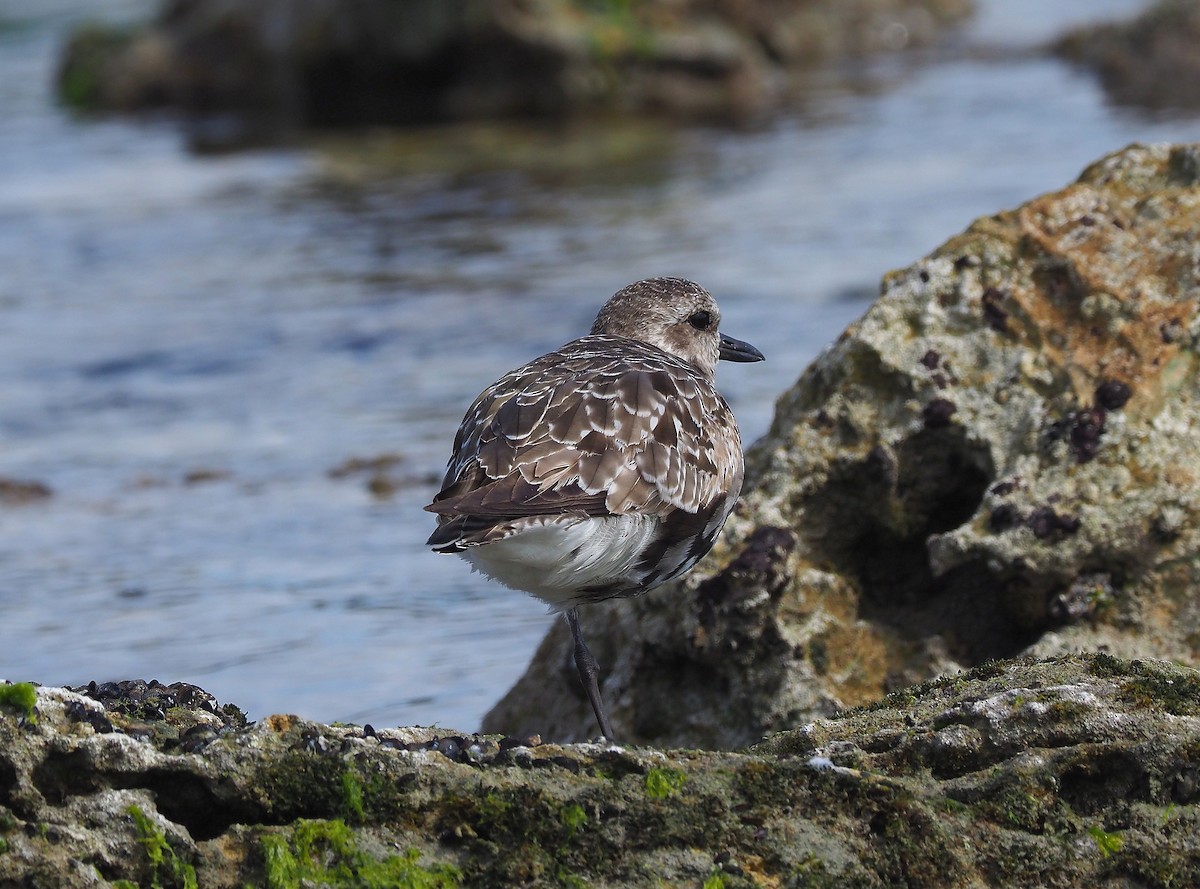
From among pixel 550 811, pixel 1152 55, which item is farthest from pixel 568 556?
pixel 1152 55

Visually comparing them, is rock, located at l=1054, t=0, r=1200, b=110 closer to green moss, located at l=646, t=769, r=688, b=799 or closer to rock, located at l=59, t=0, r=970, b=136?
rock, located at l=59, t=0, r=970, b=136

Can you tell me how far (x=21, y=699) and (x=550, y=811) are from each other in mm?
1054

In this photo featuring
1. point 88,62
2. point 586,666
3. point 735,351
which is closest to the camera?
point 586,666

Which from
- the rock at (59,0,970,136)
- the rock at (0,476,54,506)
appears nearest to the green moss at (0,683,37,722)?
the rock at (0,476,54,506)

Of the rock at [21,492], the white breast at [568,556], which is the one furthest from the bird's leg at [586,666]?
the rock at [21,492]

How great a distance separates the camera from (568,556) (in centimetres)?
469

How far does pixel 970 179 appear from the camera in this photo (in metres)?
16.6

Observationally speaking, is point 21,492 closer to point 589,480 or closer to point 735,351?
Result: point 735,351

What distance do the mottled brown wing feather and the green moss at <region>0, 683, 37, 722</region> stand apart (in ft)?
4.28

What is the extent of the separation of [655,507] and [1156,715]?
172 centimetres

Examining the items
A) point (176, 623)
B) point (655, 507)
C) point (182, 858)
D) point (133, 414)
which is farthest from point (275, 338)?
point (182, 858)

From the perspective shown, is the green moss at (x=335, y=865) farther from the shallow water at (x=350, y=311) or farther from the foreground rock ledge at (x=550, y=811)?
the shallow water at (x=350, y=311)

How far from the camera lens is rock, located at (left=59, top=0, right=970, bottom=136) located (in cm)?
2173

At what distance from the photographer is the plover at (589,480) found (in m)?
4.60
